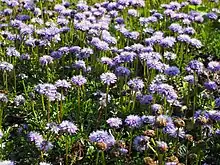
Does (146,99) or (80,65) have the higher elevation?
(80,65)

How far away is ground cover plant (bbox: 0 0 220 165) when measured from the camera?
352cm

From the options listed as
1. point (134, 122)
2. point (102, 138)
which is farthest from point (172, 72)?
point (102, 138)

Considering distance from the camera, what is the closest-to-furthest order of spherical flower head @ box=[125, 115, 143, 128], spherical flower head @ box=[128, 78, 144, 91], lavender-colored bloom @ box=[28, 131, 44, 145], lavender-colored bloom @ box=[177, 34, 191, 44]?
lavender-colored bloom @ box=[28, 131, 44, 145], spherical flower head @ box=[125, 115, 143, 128], spherical flower head @ box=[128, 78, 144, 91], lavender-colored bloom @ box=[177, 34, 191, 44]

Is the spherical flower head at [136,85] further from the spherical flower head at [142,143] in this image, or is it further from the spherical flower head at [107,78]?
the spherical flower head at [142,143]

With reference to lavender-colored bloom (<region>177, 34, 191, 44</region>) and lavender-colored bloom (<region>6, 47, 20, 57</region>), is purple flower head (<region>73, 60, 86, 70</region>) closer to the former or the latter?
lavender-colored bloom (<region>6, 47, 20, 57</region>)

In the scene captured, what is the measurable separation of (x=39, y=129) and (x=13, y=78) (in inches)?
35.0

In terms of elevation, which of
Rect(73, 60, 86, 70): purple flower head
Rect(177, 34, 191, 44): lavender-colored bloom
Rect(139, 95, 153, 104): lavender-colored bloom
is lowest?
Rect(139, 95, 153, 104): lavender-colored bloom

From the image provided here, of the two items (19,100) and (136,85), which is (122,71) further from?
(19,100)

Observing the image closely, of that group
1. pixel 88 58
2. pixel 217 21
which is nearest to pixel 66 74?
pixel 88 58

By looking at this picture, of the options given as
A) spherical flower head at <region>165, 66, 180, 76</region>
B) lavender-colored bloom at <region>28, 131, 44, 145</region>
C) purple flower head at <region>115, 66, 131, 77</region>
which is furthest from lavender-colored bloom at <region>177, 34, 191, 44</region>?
lavender-colored bloom at <region>28, 131, 44, 145</region>

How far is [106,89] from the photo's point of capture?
439 centimetres

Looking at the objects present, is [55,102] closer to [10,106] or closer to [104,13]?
[10,106]

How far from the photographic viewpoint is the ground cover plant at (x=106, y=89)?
11.6ft

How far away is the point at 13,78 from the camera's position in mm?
4582
